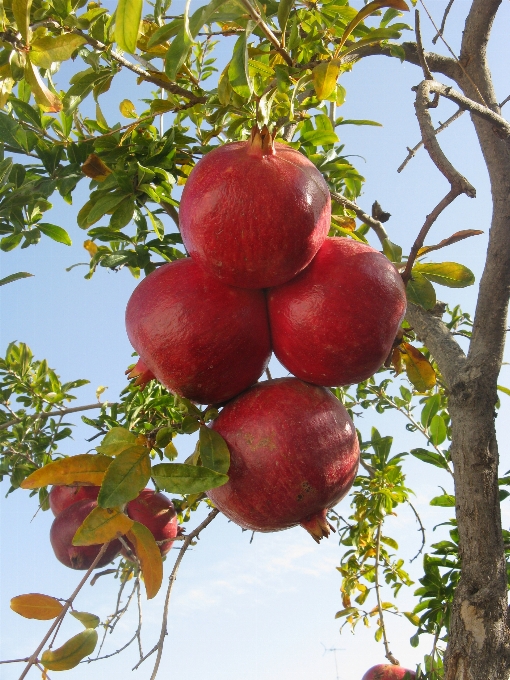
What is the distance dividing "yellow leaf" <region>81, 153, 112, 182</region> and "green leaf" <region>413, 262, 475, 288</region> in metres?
0.74

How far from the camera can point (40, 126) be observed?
147 centimetres

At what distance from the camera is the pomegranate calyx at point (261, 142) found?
0.98m

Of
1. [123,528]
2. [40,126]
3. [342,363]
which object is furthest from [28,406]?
[342,363]

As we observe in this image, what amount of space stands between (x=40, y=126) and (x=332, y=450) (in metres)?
1.06

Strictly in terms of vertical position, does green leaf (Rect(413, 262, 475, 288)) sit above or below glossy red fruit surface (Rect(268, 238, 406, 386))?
above

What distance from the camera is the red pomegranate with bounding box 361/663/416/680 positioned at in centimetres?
234

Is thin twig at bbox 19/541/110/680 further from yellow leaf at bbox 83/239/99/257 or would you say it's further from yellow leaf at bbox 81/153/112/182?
yellow leaf at bbox 83/239/99/257

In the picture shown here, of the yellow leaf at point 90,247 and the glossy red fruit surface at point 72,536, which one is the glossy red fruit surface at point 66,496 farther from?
the yellow leaf at point 90,247

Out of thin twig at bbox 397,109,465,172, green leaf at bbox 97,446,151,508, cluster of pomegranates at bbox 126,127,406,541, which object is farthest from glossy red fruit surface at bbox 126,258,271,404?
thin twig at bbox 397,109,465,172

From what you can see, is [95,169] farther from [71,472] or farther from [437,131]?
[437,131]

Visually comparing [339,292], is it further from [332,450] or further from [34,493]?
[34,493]

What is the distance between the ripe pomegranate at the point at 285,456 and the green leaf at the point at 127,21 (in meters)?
0.63

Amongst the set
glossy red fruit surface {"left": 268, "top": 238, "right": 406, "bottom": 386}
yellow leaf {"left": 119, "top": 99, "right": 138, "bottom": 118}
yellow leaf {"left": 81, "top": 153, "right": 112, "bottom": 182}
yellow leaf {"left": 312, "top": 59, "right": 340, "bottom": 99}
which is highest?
yellow leaf {"left": 119, "top": 99, "right": 138, "bottom": 118}

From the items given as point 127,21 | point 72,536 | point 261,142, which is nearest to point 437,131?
point 261,142
